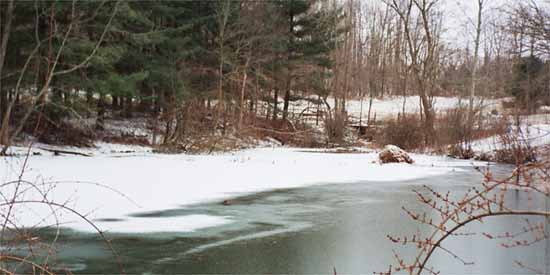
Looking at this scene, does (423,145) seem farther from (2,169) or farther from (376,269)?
(376,269)

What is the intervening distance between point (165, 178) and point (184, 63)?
1424cm

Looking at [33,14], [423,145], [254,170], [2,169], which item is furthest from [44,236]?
[423,145]

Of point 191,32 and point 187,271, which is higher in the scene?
point 191,32

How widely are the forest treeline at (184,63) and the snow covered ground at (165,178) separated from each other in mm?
1665

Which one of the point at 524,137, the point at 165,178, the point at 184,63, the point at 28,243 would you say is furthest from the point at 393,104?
the point at 28,243

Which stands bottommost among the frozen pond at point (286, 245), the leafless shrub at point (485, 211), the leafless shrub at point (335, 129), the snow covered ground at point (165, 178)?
the snow covered ground at point (165, 178)

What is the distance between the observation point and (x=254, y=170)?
18266 mm

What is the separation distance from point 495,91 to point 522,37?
102ft

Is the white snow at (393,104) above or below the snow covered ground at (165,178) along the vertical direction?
above

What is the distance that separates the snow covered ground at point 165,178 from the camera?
10.0m

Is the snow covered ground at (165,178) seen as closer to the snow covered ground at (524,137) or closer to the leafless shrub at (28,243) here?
the leafless shrub at (28,243)

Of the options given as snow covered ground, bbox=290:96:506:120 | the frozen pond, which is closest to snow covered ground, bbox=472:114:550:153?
the frozen pond

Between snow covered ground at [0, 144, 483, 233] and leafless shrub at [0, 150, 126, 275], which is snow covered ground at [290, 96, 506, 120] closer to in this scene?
snow covered ground at [0, 144, 483, 233]

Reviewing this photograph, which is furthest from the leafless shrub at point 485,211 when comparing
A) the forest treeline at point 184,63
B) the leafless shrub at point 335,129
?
the leafless shrub at point 335,129
